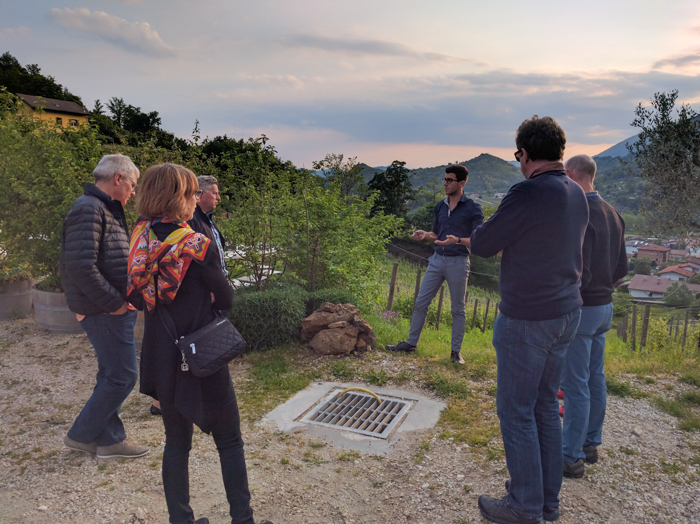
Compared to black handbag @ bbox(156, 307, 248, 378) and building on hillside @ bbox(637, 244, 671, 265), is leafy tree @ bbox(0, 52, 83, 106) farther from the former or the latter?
building on hillside @ bbox(637, 244, 671, 265)

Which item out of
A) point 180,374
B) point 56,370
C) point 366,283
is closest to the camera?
point 180,374

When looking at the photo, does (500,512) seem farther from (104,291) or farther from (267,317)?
(267,317)

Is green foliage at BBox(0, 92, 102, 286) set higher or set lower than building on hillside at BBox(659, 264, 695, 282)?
higher

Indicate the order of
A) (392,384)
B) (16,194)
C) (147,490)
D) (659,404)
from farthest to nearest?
(16,194), (392,384), (659,404), (147,490)

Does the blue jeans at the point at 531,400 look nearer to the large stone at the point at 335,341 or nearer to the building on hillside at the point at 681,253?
the large stone at the point at 335,341

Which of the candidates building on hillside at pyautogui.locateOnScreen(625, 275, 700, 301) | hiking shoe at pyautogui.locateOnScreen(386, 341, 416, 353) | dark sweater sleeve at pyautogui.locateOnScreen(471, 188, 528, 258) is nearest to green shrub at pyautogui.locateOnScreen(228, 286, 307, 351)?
hiking shoe at pyautogui.locateOnScreen(386, 341, 416, 353)

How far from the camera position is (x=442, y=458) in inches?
131

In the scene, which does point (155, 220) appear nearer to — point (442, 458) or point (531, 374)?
point (531, 374)

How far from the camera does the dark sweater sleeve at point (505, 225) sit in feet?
7.49

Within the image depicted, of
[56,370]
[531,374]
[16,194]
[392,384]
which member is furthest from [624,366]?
[16,194]

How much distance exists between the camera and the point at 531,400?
7.84ft

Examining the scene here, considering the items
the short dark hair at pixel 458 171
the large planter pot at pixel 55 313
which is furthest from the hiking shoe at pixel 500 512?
the large planter pot at pixel 55 313

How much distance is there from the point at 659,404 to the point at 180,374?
421cm

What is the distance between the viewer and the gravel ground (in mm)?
2680
